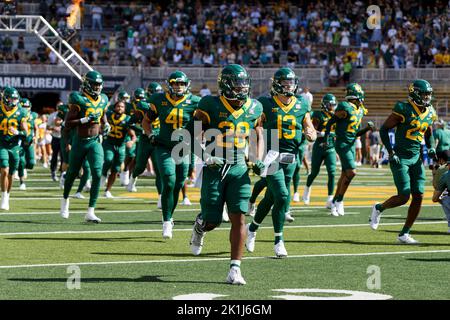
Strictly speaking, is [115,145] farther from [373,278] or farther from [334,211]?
[373,278]

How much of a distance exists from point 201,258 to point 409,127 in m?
3.28

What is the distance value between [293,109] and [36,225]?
4.29 metres

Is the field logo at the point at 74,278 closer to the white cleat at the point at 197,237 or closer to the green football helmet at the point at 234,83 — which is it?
the white cleat at the point at 197,237

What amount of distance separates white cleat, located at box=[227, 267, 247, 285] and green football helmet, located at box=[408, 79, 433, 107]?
441 cm

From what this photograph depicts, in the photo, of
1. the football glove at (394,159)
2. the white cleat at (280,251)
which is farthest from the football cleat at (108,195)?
the white cleat at (280,251)

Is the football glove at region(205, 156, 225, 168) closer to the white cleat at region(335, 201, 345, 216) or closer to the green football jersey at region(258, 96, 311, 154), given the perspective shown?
the green football jersey at region(258, 96, 311, 154)

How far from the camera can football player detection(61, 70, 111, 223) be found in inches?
559

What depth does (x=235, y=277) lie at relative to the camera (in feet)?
29.2

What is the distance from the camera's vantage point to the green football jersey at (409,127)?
12586 mm

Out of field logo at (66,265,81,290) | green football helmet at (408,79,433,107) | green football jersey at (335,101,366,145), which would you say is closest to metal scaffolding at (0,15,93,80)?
green football jersey at (335,101,366,145)

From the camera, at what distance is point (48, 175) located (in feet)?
88.6

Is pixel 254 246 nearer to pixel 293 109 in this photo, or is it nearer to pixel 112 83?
pixel 293 109

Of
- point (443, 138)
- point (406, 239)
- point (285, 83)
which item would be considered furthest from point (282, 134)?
point (443, 138)

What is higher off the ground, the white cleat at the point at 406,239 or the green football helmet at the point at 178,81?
the green football helmet at the point at 178,81
